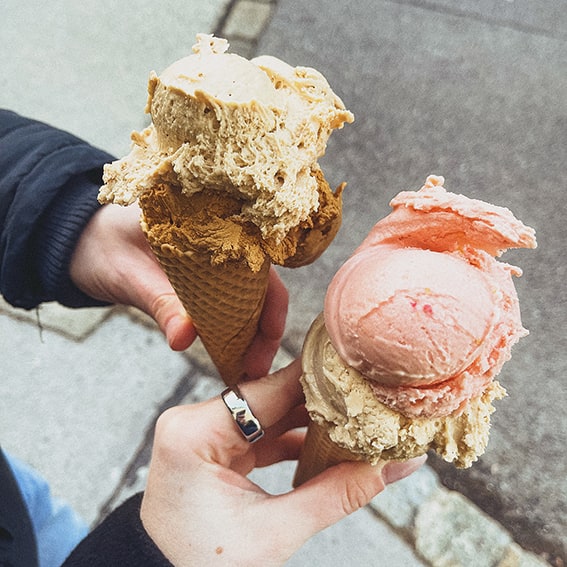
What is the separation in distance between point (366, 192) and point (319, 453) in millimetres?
1289

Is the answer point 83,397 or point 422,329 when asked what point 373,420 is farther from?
point 83,397

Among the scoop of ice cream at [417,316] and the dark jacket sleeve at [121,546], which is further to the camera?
the dark jacket sleeve at [121,546]

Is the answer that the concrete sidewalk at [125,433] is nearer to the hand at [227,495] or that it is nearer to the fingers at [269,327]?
the fingers at [269,327]

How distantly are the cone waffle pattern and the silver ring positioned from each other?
14 centimetres

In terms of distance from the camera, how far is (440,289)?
727 millimetres

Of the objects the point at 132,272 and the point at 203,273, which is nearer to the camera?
the point at 203,273

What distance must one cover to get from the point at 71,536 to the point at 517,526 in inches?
49.6

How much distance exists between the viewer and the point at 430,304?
2.37 ft

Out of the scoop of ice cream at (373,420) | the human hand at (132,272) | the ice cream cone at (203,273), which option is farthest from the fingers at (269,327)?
the scoop of ice cream at (373,420)

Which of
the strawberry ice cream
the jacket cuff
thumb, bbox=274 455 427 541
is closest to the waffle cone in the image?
thumb, bbox=274 455 427 541

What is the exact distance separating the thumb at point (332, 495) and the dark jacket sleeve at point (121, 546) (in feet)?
0.78

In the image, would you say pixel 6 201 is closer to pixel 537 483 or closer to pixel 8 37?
pixel 537 483

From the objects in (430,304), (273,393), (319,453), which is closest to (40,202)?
(273,393)

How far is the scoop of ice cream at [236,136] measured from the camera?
0.69 meters
